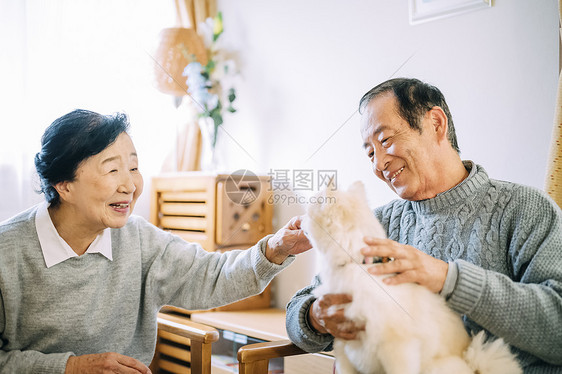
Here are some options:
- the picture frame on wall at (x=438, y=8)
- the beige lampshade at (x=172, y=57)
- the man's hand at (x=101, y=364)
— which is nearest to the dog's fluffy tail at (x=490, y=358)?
the man's hand at (x=101, y=364)

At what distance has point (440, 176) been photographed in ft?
4.30

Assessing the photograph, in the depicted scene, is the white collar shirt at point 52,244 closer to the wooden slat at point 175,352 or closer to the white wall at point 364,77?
the wooden slat at point 175,352

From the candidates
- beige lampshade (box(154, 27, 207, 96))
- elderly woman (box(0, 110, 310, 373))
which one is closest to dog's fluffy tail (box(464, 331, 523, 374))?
elderly woman (box(0, 110, 310, 373))

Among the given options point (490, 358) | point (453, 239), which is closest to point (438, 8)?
point (453, 239)

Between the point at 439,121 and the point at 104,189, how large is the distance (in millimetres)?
923

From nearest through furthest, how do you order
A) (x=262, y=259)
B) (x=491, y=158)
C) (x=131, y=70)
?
(x=262, y=259) < (x=491, y=158) < (x=131, y=70)

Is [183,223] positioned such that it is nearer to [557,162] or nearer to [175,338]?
[175,338]

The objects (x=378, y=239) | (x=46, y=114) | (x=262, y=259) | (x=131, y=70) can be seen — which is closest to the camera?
(x=378, y=239)

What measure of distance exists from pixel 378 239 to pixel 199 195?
1.61 metres

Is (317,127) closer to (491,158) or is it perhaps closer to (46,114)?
(491,158)

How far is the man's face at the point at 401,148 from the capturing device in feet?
4.19

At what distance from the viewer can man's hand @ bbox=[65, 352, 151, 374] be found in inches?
48.6

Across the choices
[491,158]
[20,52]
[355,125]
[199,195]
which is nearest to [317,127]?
[355,125]

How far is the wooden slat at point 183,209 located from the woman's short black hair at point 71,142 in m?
1.15
